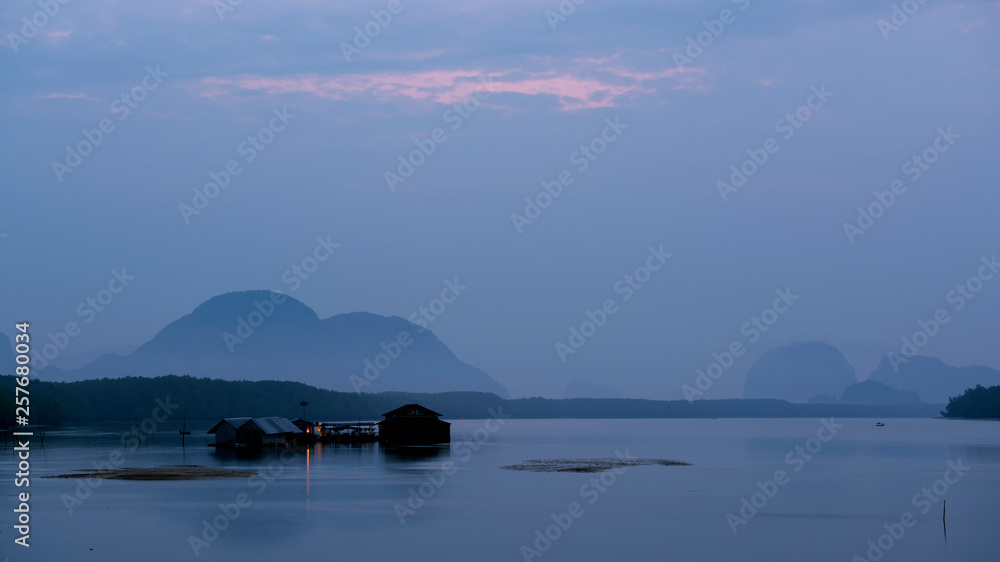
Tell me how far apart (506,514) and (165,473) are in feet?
97.6

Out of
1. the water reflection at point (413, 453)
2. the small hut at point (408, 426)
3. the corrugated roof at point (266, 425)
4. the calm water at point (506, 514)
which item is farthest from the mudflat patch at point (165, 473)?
the small hut at point (408, 426)

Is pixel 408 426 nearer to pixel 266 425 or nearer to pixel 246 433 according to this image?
pixel 266 425

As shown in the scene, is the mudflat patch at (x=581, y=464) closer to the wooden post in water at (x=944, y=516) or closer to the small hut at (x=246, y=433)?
the wooden post in water at (x=944, y=516)

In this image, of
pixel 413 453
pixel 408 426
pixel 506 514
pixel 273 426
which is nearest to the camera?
pixel 506 514

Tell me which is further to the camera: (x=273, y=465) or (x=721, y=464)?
(x=721, y=464)

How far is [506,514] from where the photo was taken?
48.0m

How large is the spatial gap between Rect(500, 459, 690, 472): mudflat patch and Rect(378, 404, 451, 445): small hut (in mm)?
30742

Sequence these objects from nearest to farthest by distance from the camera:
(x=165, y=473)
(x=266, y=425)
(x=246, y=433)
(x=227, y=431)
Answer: (x=165, y=473)
(x=246, y=433)
(x=227, y=431)
(x=266, y=425)

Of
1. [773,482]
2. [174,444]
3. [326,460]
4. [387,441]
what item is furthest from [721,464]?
[174,444]

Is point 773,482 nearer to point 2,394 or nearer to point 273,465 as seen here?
point 273,465

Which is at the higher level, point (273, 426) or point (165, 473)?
point (273, 426)

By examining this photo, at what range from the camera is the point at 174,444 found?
112188 mm

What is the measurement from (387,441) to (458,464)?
36.1 m

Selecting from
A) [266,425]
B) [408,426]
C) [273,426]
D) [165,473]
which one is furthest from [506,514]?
[408,426]
